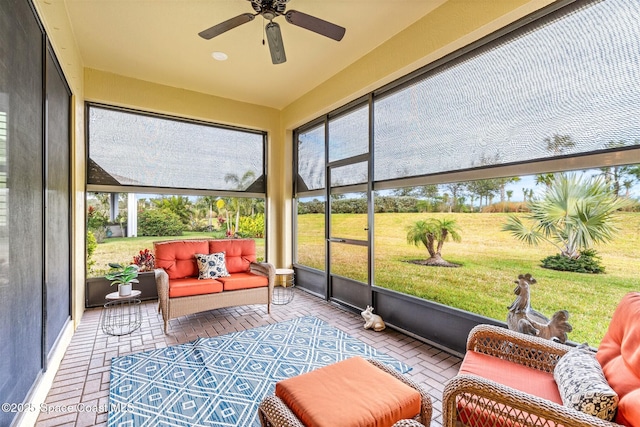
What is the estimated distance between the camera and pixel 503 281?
2699 millimetres

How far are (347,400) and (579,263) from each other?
1981mm

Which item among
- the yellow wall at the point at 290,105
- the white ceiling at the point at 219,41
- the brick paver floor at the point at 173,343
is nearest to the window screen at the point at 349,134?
the yellow wall at the point at 290,105

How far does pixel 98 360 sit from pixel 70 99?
9.33 ft

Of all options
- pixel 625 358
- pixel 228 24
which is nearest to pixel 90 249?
pixel 228 24

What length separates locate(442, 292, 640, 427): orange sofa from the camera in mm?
1166

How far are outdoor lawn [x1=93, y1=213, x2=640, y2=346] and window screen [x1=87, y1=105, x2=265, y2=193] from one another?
103 cm

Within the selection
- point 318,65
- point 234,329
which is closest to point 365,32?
point 318,65

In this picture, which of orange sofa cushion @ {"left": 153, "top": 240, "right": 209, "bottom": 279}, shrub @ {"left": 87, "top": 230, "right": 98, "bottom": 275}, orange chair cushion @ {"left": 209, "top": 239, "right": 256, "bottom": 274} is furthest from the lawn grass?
shrub @ {"left": 87, "top": 230, "right": 98, "bottom": 275}

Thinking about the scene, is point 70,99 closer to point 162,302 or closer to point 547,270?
point 162,302

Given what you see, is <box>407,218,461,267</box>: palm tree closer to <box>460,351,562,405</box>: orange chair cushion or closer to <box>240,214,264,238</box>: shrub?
<box>460,351,562,405</box>: orange chair cushion

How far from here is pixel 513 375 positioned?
1.67 meters

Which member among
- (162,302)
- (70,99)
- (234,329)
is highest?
A: (70,99)

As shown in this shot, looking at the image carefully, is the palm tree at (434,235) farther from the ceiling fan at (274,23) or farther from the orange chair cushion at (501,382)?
the ceiling fan at (274,23)

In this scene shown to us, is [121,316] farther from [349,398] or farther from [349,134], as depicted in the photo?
[349,134]
